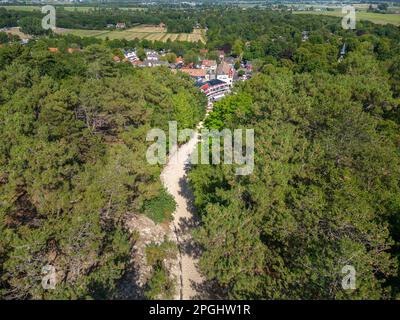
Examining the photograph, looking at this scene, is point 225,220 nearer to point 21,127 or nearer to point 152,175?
point 152,175

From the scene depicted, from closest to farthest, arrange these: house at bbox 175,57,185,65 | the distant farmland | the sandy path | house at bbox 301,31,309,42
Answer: the sandy path
house at bbox 175,57,185,65
house at bbox 301,31,309,42
the distant farmland

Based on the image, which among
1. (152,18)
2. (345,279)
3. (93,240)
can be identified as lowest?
(93,240)

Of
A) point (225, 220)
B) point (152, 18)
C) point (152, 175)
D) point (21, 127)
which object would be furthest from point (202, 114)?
point (152, 18)

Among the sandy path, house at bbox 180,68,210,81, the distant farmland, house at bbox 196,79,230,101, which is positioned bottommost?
the sandy path

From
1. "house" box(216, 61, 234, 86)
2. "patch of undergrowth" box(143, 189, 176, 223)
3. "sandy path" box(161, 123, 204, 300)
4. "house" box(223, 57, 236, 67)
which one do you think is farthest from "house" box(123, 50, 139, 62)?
"patch of undergrowth" box(143, 189, 176, 223)

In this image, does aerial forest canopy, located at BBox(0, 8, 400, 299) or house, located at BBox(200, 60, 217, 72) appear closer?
aerial forest canopy, located at BBox(0, 8, 400, 299)

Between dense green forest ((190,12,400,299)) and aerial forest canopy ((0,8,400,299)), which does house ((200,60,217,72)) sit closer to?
aerial forest canopy ((0,8,400,299))
